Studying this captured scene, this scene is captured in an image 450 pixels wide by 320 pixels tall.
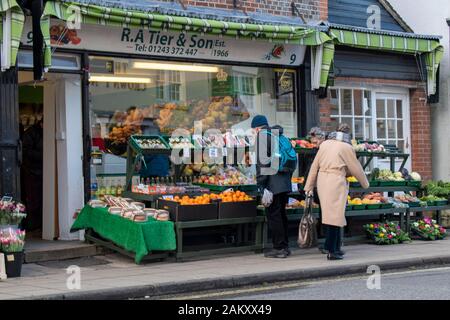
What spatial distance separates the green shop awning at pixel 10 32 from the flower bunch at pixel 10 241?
2201 millimetres

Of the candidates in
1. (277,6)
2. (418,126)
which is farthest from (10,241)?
(418,126)

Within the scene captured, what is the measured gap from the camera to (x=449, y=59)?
16.0 meters

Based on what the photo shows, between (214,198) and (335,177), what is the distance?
1.79 m

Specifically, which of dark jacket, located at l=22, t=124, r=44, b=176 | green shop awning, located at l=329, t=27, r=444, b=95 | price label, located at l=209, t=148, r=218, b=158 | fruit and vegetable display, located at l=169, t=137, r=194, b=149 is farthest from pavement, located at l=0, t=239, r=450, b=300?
green shop awning, located at l=329, t=27, r=444, b=95

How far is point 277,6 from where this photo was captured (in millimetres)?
13805

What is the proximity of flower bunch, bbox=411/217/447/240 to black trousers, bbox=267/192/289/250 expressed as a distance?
3.34 m

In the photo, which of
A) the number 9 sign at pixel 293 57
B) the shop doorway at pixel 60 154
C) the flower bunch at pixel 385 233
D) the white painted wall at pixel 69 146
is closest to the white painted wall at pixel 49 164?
the shop doorway at pixel 60 154

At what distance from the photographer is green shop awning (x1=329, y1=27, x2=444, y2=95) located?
13.8 metres

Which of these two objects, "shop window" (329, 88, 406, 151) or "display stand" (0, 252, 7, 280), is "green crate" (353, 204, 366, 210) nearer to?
"shop window" (329, 88, 406, 151)

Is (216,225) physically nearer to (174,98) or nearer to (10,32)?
(174,98)

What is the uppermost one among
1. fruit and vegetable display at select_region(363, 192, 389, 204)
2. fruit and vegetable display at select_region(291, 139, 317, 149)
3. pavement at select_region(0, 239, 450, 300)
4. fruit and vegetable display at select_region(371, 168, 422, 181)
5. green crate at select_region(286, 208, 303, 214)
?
fruit and vegetable display at select_region(291, 139, 317, 149)

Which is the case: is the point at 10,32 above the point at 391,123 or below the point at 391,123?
above
